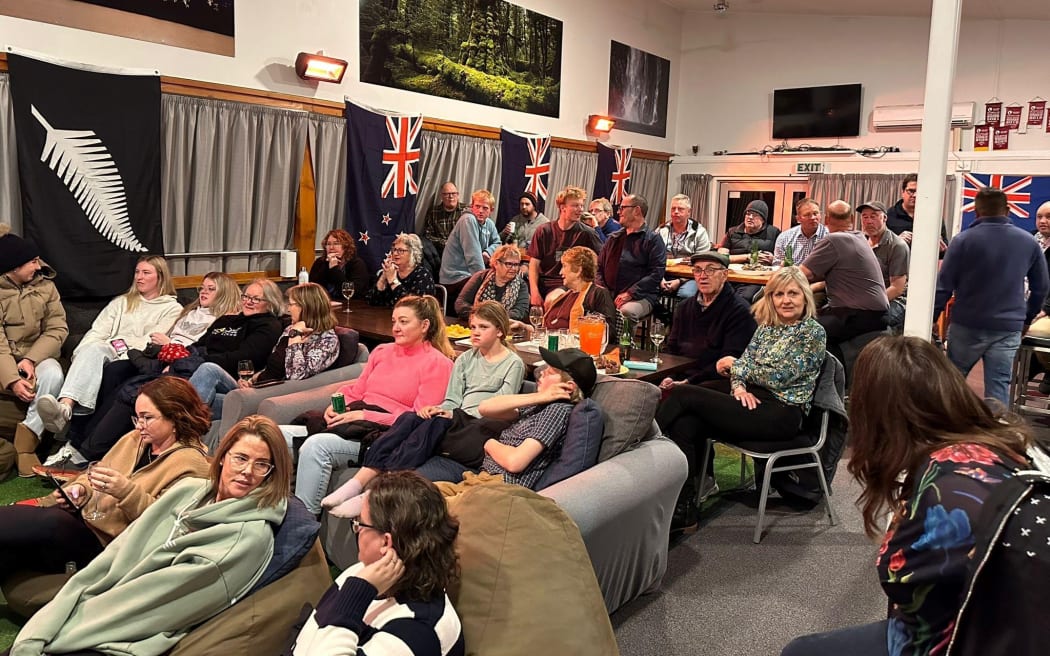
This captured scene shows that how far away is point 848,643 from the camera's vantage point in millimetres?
2080

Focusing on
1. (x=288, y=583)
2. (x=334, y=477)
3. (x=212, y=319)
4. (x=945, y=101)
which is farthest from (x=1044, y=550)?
(x=212, y=319)

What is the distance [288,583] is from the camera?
236cm

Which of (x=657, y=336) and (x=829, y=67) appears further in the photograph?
(x=829, y=67)

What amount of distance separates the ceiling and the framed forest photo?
2862 millimetres

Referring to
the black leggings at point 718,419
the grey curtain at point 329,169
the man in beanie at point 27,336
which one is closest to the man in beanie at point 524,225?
the grey curtain at point 329,169

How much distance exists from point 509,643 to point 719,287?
2.76 metres

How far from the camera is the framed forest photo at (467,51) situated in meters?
7.68

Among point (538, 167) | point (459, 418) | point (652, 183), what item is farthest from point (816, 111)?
point (459, 418)

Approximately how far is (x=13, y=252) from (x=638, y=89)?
8.33 meters

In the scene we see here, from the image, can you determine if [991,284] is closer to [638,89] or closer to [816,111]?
[816,111]

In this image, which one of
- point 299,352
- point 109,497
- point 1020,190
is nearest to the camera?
point 109,497

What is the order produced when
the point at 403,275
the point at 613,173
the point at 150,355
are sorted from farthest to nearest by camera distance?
1. the point at 613,173
2. the point at 403,275
3. the point at 150,355

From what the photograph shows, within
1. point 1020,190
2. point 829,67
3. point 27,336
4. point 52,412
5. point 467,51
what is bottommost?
point 52,412

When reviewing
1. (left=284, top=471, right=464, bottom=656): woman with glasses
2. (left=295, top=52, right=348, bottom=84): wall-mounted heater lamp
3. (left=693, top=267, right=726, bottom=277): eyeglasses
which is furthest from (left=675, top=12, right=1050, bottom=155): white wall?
(left=284, top=471, right=464, bottom=656): woman with glasses
